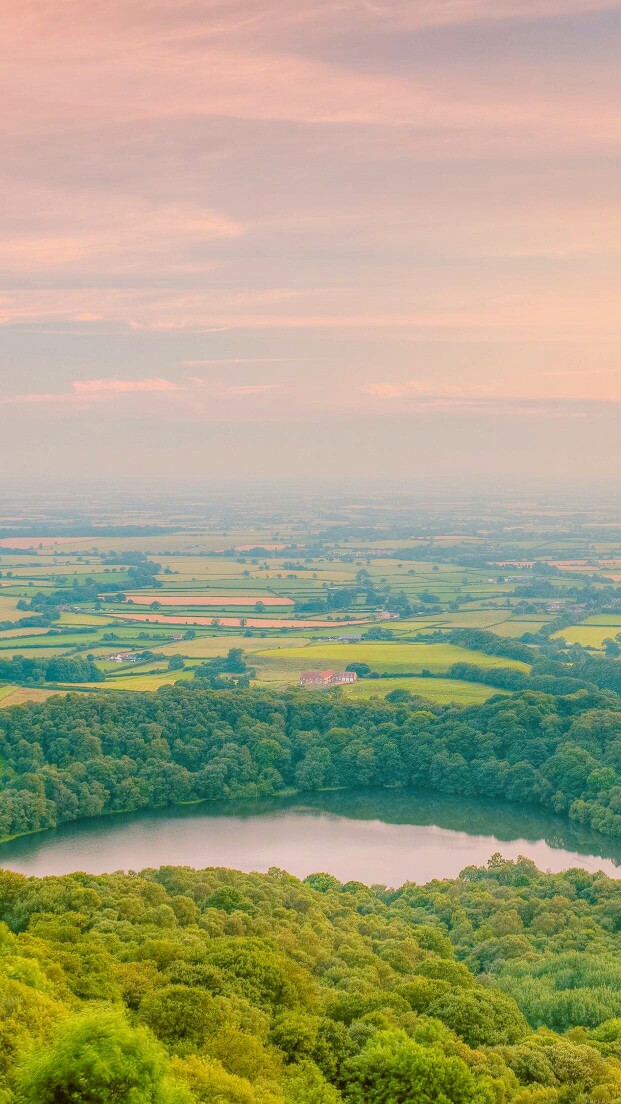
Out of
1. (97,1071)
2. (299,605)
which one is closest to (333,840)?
(97,1071)

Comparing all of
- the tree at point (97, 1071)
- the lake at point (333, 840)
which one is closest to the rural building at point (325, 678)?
the lake at point (333, 840)

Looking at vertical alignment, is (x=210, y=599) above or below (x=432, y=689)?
above

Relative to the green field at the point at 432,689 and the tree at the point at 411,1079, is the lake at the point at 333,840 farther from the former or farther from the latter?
the tree at the point at 411,1079

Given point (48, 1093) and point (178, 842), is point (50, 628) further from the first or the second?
point (48, 1093)

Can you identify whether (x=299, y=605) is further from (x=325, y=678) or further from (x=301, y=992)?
(x=301, y=992)

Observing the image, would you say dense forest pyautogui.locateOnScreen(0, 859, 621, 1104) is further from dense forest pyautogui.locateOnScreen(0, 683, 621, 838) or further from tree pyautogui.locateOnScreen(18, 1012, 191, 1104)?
dense forest pyautogui.locateOnScreen(0, 683, 621, 838)

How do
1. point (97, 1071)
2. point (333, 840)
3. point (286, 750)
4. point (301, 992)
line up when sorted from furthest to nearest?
point (286, 750) → point (333, 840) → point (301, 992) → point (97, 1071)
